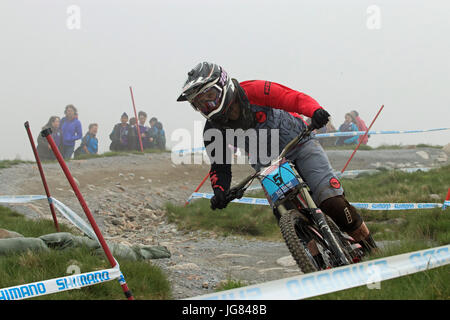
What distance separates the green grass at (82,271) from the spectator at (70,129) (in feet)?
32.5

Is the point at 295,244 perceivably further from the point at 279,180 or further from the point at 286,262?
the point at 286,262

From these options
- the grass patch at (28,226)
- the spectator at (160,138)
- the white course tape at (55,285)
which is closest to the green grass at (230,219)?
the grass patch at (28,226)

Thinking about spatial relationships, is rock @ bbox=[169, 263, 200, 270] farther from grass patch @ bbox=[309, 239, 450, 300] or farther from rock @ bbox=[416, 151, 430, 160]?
rock @ bbox=[416, 151, 430, 160]

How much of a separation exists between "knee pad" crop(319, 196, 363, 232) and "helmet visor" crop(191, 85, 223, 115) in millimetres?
1299

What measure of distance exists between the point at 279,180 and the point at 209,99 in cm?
98

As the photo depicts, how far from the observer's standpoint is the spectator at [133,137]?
55.2 ft

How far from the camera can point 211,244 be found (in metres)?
7.06

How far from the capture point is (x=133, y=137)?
1702 cm

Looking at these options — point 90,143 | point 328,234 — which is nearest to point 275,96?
point 328,234

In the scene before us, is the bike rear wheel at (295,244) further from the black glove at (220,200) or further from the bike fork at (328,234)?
the black glove at (220,200)

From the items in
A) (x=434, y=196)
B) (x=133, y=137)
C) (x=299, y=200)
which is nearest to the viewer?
(x=299, y=200)

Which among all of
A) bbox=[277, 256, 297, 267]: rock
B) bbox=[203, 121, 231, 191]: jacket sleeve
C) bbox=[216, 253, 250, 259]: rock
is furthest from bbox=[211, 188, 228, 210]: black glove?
bbox=[216, 253, 250, 259]: rock

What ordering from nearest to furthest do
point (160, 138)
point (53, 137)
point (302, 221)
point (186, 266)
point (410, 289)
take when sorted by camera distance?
point (410, 289) → point (302, 221) → point (186, 266) → point (53, 137) → point (160, 138)
